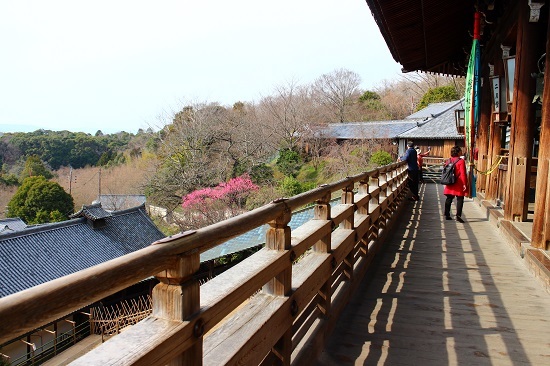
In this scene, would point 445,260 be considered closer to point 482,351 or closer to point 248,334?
point 482,351

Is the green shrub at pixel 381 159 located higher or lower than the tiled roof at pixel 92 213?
higher

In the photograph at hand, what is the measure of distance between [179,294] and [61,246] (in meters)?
22.2

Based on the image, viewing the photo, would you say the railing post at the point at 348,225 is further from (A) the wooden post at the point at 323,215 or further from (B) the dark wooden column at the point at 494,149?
(B) the dark wooden column at the point at 494,149

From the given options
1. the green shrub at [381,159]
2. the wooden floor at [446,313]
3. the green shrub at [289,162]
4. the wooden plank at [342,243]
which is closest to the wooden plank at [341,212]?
the wooden plank at [342,243]

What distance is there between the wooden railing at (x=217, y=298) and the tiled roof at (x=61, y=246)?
49.8 ft

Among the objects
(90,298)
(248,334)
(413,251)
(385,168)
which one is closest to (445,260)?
(413,251)

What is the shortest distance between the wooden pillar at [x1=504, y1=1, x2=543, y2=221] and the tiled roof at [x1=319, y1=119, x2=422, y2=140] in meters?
27.0

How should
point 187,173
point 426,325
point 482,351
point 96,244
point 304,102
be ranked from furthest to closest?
point 304,102 < point 187,173 < point 96,244 < point 426,325 < point 482,351

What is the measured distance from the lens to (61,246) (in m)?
20.7

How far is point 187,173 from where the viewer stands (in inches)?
1145

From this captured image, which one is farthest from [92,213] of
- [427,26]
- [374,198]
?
[374,198]

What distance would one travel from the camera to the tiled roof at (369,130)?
33.7 metres

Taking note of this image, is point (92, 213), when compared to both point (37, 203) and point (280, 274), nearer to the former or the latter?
point (37, 203)

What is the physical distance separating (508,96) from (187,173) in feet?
80.4
